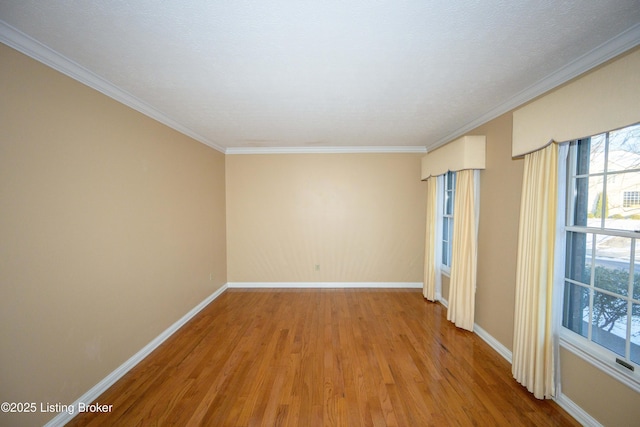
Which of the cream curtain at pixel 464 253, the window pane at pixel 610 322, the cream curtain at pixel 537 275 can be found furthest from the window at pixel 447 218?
the window pane at pixel 610 322

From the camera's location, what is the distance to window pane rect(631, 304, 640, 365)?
4.89ft

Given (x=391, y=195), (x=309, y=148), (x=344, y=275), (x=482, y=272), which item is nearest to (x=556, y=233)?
(x=482, y=272)

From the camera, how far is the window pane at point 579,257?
179 cm

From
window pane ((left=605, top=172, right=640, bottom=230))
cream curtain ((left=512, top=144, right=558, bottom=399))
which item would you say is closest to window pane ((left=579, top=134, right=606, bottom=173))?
window pane ((left=605, top=172, right=640, bottom=230))

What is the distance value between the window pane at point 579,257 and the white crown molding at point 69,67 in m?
4.26

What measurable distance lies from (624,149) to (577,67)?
70cm

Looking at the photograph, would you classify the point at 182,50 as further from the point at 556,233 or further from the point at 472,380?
the point at 472,380

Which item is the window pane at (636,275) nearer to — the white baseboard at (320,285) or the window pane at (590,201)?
the window pane at (590,201)

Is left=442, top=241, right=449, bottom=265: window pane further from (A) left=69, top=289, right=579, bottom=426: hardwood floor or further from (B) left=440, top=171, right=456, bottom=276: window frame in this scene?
(A) left=69, top=289, right=579, bottom=426: hardwood floor

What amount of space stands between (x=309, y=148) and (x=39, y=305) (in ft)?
12.3

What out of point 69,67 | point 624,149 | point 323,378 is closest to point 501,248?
point 624,149

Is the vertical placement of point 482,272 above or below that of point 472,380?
above

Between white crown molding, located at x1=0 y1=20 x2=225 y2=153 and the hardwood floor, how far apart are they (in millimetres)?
2675

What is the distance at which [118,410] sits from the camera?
1803 millimetres
